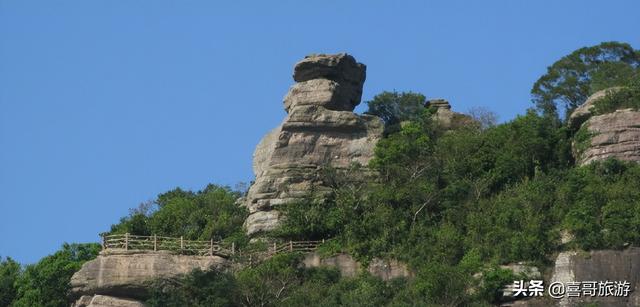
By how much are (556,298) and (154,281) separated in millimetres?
11809

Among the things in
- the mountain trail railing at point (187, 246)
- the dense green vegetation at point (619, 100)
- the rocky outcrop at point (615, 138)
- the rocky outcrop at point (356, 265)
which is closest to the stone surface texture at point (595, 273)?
the rocky outcrop at point (356, 265)

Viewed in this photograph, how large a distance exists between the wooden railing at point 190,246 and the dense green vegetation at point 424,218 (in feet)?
1.71

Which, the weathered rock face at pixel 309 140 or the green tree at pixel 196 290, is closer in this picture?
the green tree at pixel 196 290

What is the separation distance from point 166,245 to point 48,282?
388cm

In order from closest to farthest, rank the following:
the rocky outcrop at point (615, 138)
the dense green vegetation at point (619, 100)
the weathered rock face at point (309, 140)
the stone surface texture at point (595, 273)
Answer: the stone surface texture at point (595, 273)
the rocky outcrop at point (615, 138)
the dense green vegetation at point (619, 100)
the weathered rock face at point (309, 140)

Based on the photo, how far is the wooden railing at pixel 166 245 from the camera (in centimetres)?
6184

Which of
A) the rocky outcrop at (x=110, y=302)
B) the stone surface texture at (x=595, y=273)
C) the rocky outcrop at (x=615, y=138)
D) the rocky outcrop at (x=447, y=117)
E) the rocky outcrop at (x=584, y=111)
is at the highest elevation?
the rocky outcrop at (x=447, y=117)

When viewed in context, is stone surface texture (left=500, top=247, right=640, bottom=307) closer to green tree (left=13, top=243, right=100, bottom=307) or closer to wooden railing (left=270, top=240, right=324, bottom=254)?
wooden railing (left=270, top=240, right=324, bottom=254)

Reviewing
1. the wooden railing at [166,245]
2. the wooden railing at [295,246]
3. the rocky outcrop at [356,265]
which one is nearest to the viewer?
the rocky outcrop at [356,265]

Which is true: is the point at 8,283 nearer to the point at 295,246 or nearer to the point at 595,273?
the point at 295,246

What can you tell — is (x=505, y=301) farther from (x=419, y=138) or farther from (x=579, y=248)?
(x=419, y=138)

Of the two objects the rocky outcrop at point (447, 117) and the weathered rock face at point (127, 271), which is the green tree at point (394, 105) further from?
the weathered rock face at point (127, 271)

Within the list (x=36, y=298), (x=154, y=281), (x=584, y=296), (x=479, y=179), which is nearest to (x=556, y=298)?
(x=584, y=296)

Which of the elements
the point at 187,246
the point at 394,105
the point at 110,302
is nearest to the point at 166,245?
the point at 187,246
